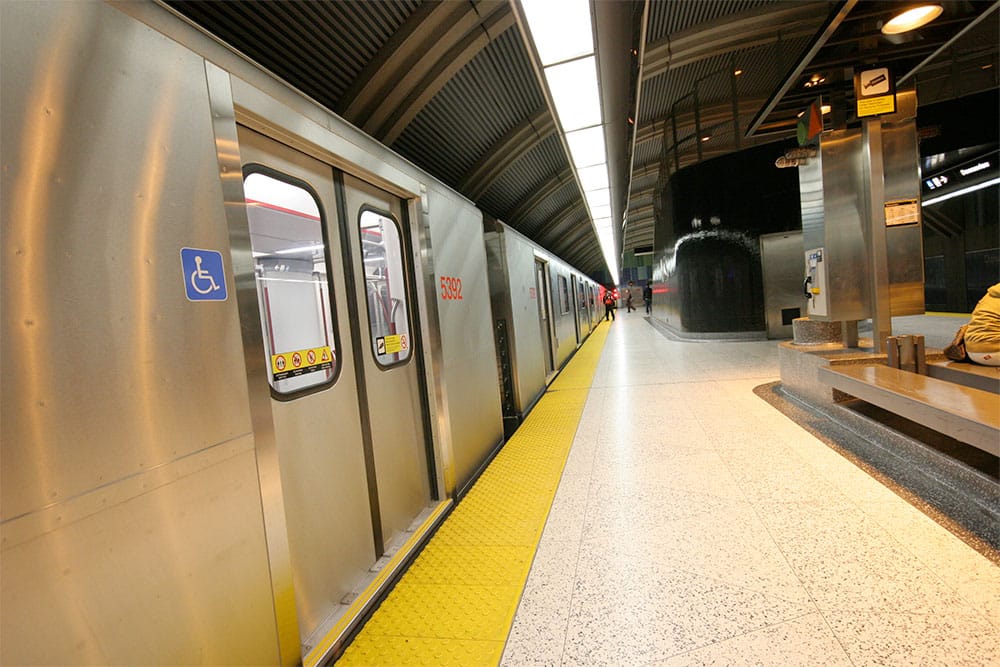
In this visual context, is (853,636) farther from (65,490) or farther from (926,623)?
(65,490)

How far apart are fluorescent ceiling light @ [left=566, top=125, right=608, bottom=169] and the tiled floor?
3128 mm

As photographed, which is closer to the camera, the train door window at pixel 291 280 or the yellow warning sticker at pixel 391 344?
the train door window at pixel 291 280

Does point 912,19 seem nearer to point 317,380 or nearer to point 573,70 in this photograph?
point 573,70

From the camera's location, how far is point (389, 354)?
2816 millimetres

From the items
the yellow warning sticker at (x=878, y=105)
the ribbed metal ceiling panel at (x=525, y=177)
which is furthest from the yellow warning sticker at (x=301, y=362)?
the yellow warning sticker at (x=878, y=105)

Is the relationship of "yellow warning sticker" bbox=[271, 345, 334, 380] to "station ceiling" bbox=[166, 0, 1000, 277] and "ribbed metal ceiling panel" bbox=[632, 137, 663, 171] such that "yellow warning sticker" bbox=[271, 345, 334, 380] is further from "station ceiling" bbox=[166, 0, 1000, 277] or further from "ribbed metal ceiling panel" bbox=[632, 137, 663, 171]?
"ribbed metal ceiling panel" bbox=[632, 137, 663, 171]

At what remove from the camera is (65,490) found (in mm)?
1016

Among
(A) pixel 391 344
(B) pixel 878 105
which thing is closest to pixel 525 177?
(B) pixel 878 105

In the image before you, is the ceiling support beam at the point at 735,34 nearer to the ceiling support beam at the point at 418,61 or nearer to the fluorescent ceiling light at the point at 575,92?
the fluorescent ceiling light at the point at 575,92

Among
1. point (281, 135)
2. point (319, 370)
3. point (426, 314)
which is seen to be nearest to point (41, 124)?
point (281, 135)

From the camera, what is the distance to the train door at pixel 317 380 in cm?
194

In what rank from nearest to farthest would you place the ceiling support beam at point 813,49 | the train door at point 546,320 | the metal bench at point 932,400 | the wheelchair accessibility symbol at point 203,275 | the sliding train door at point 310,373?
the wheelchair accessibility symbol at point 203,275 → the sliding train door at point 310,373 → the metal bench at point 932,400 → the ceiling support beam at point 813,49 → the train door at point 546,320

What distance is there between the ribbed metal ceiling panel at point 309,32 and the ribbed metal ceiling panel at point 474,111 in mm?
836

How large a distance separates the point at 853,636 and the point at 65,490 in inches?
98.1
